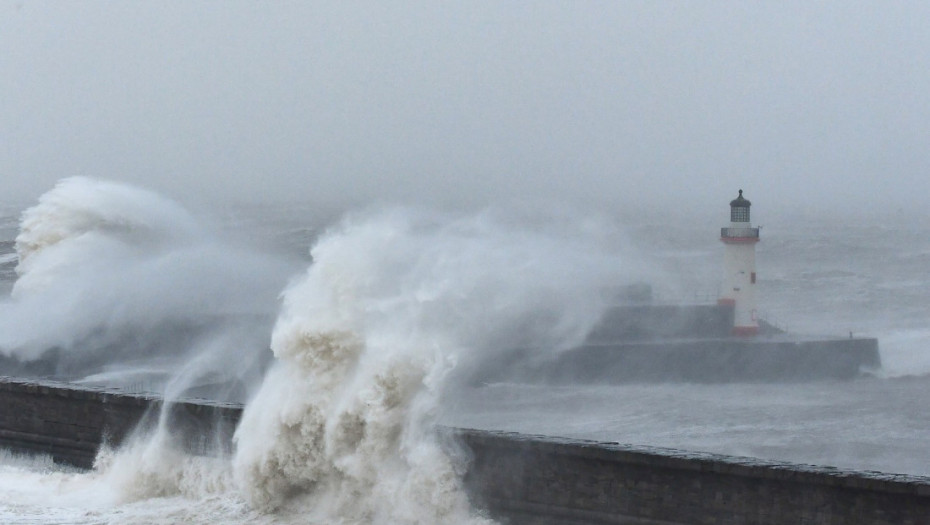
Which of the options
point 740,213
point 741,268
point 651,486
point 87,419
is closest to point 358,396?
point 651,486

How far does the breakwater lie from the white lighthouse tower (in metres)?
11.1

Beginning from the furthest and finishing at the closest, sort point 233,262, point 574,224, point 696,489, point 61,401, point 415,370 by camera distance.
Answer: point 574,224 < point 233,262 < point 61,401 < point 415,370 < point 696,489

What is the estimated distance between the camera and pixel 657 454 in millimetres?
8773

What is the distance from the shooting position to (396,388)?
9859 millimetres

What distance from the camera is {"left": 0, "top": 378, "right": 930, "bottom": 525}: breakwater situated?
26.8 ft

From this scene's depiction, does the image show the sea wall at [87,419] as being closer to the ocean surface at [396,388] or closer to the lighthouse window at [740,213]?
the ocean surface at [396,388]

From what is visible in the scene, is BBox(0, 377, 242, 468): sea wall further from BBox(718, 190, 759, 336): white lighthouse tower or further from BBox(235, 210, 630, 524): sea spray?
BBox(718, 190, 759, 336): white lighthouse tower

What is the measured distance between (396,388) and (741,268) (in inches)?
446

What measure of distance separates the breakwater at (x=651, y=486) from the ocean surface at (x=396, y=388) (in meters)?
0.31

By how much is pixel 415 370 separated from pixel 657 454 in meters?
2.22

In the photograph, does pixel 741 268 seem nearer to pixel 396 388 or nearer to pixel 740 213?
pixel 740 213

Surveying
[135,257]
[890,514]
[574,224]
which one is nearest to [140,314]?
[135,257]

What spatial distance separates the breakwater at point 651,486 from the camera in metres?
8.18

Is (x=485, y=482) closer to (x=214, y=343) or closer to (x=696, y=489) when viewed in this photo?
(x=696, y=489)
